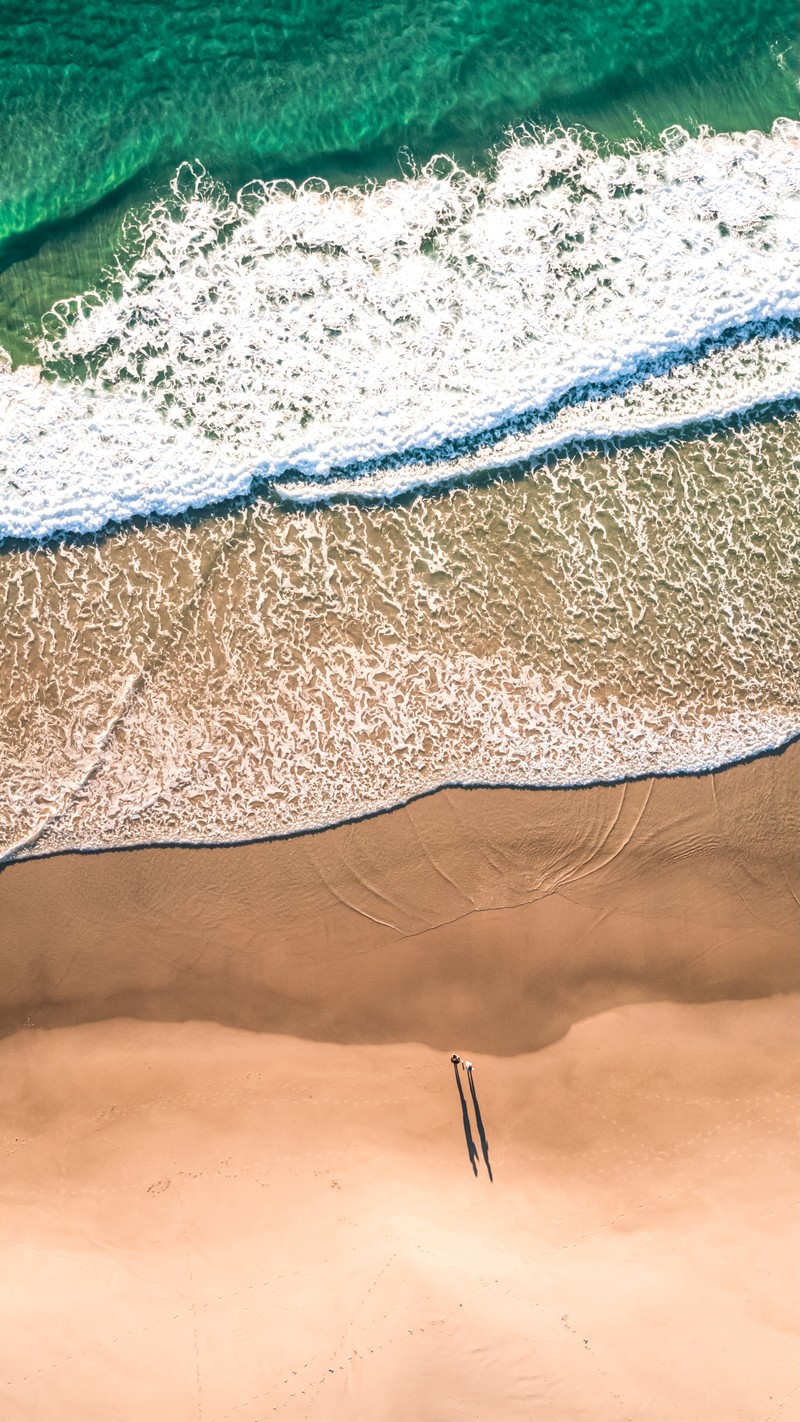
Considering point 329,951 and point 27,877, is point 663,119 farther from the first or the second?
point 27,877

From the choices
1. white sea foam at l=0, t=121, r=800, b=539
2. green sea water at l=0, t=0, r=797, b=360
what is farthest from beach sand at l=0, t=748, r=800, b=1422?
green sea water at l=0, t=0, r=797, b=360

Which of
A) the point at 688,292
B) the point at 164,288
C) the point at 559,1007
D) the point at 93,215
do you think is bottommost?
the point at 559,1007

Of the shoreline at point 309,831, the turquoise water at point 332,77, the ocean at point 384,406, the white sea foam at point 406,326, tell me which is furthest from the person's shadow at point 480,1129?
the turquoise water at point 332,77

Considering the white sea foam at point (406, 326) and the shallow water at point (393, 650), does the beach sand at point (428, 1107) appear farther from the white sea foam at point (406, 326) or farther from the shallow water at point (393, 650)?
the white sea foam at point (406, 326)

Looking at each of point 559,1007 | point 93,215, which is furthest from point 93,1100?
point 93,215

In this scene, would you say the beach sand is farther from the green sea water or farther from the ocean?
the green sea water
